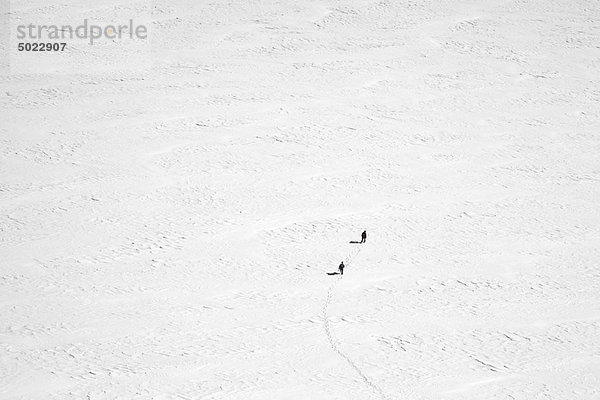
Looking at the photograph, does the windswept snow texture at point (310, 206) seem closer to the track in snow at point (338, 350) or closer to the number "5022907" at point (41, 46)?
the track in snow at point (338, 350)

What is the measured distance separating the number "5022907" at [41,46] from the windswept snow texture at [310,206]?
0.17 metres

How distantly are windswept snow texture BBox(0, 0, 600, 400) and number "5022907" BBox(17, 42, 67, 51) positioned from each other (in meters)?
0.17

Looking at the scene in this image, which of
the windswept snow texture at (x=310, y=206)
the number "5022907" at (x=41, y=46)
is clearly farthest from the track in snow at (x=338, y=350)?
the number "5022907" at (x=41, y=46)

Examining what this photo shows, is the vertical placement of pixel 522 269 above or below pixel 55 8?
below

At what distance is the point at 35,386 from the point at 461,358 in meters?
2.21

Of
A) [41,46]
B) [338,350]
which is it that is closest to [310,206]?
[338,350]

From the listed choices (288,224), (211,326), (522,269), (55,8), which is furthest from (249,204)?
(55,8)

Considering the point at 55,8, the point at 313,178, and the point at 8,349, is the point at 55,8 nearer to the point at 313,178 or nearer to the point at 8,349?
the point at 313,178

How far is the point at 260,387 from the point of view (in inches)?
199

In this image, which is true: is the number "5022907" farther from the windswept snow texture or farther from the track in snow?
the track in snow

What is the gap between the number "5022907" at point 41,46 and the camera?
29.0 ft

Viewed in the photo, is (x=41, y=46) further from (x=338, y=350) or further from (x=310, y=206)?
(x=338, y=350)

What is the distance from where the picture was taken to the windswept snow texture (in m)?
5.26

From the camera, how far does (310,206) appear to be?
22.4ft
